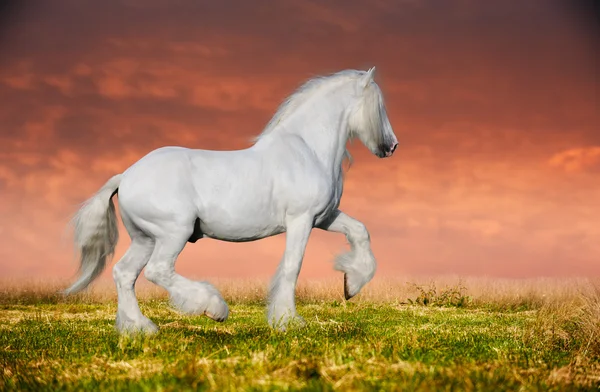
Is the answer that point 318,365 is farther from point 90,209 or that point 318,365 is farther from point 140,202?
point 90,209

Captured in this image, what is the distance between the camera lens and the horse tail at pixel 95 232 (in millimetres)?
7266

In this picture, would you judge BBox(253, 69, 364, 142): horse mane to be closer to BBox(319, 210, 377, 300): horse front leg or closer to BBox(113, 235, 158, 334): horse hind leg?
BBox(319, 210, 377, 300): horse front leg

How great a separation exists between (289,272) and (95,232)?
7.29 ft

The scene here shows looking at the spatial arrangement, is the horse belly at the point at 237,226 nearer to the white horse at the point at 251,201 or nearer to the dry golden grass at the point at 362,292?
the white horse at the point at 251,201

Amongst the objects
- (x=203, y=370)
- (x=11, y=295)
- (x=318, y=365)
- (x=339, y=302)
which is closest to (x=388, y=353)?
(x=318, y=365)

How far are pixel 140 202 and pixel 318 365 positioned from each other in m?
3.18

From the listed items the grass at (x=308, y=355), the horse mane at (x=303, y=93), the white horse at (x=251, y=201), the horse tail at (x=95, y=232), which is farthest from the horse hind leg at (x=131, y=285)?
the horse mane at (x=303, y=93)

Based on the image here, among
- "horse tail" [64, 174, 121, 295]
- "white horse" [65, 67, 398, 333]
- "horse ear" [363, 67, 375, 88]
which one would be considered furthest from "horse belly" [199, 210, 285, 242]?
"horse ear" [363, 67, 375, 88]

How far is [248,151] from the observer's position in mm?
7273

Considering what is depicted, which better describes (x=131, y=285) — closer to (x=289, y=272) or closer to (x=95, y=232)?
(x=95, y=232)

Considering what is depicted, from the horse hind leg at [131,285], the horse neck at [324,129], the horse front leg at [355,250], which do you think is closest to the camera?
the horse hind leg at [131,285]

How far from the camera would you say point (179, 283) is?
256 inches

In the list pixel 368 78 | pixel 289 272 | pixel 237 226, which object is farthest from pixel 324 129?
pixel 289 272

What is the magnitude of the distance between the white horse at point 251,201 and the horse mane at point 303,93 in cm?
1
